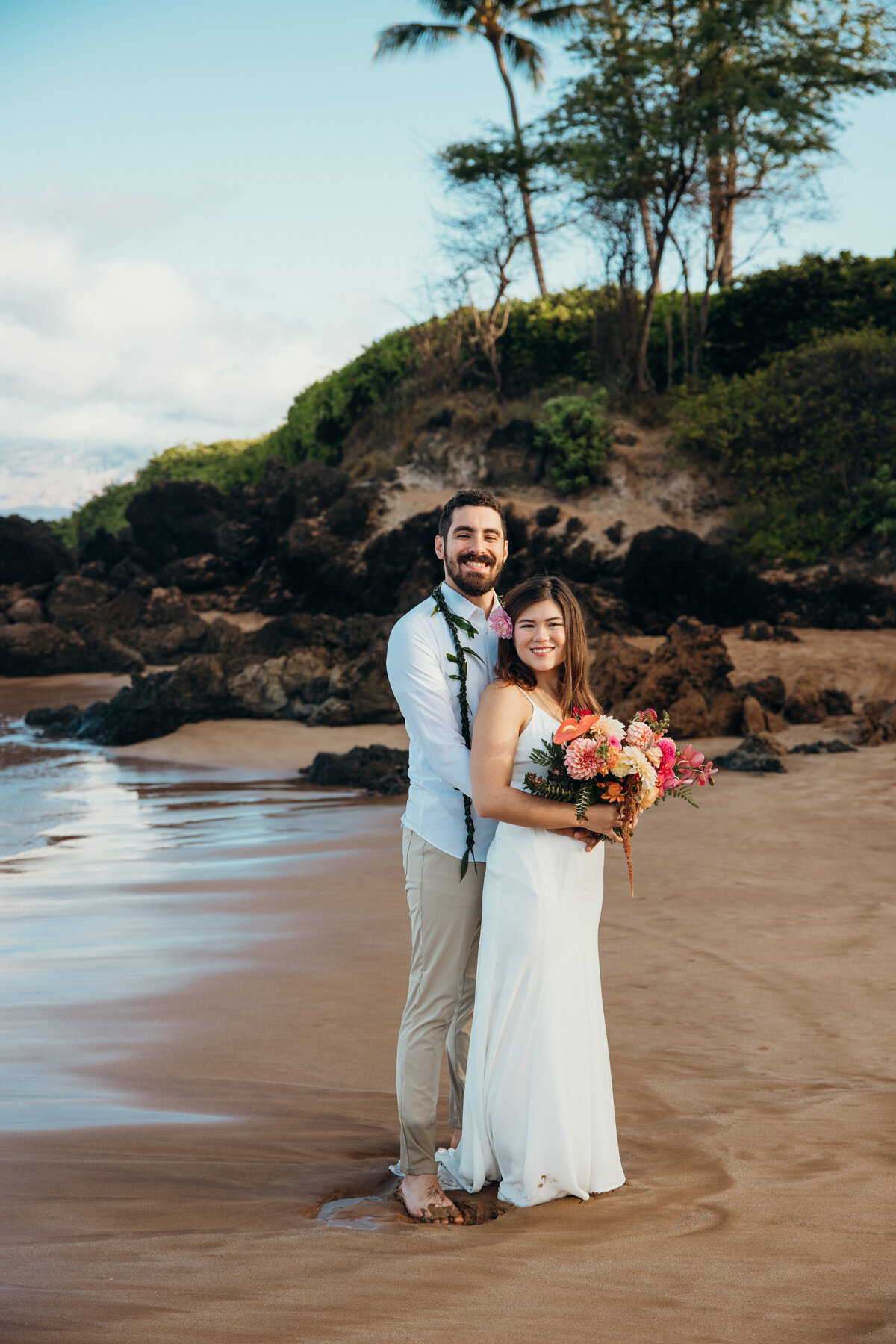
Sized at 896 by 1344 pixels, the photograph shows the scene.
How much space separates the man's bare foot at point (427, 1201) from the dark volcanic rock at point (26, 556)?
25.2m

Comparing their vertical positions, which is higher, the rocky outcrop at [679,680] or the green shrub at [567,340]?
the green shrub at [567,340]

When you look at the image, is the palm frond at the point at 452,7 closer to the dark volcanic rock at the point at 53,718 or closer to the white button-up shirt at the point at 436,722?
the dark volcanic rock at the point at 53,718

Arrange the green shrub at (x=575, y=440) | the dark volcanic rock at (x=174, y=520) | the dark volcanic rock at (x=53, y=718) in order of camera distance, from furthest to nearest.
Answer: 1. the dark volcanic rock at (x=174, y=520)
2. the green shrub at (x=575, y=440)
3. the dark volcanic rock at (x=53, y=718)

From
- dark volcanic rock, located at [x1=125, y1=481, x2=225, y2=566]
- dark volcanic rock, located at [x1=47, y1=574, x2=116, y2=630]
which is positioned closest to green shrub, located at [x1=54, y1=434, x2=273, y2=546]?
dark volcanic rock, located at [x1=125, y1=481, x2=225, y2=566]

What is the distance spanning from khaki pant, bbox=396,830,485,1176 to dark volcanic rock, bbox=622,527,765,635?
14.7m

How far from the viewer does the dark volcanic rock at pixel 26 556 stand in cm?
2614

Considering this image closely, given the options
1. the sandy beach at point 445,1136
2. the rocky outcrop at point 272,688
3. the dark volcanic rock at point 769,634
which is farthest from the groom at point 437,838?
the dark volcanic rock at point 769,634

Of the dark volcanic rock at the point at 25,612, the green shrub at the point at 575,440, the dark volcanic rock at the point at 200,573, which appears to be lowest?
the dark volcanic rock at the point at 25,612

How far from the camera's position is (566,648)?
135 inches

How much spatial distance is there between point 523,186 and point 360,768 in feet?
65.0

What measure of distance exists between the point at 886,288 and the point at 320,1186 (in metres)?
22.9

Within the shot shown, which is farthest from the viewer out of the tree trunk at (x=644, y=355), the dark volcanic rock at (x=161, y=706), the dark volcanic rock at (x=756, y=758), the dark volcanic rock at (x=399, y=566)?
the tree trunk at (x=644, y=355)

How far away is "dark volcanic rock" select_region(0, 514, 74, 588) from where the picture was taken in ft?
85.8

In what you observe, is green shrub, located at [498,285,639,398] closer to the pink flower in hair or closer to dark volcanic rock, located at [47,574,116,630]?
dark volcanic rock, located at [47,574,116,630]
